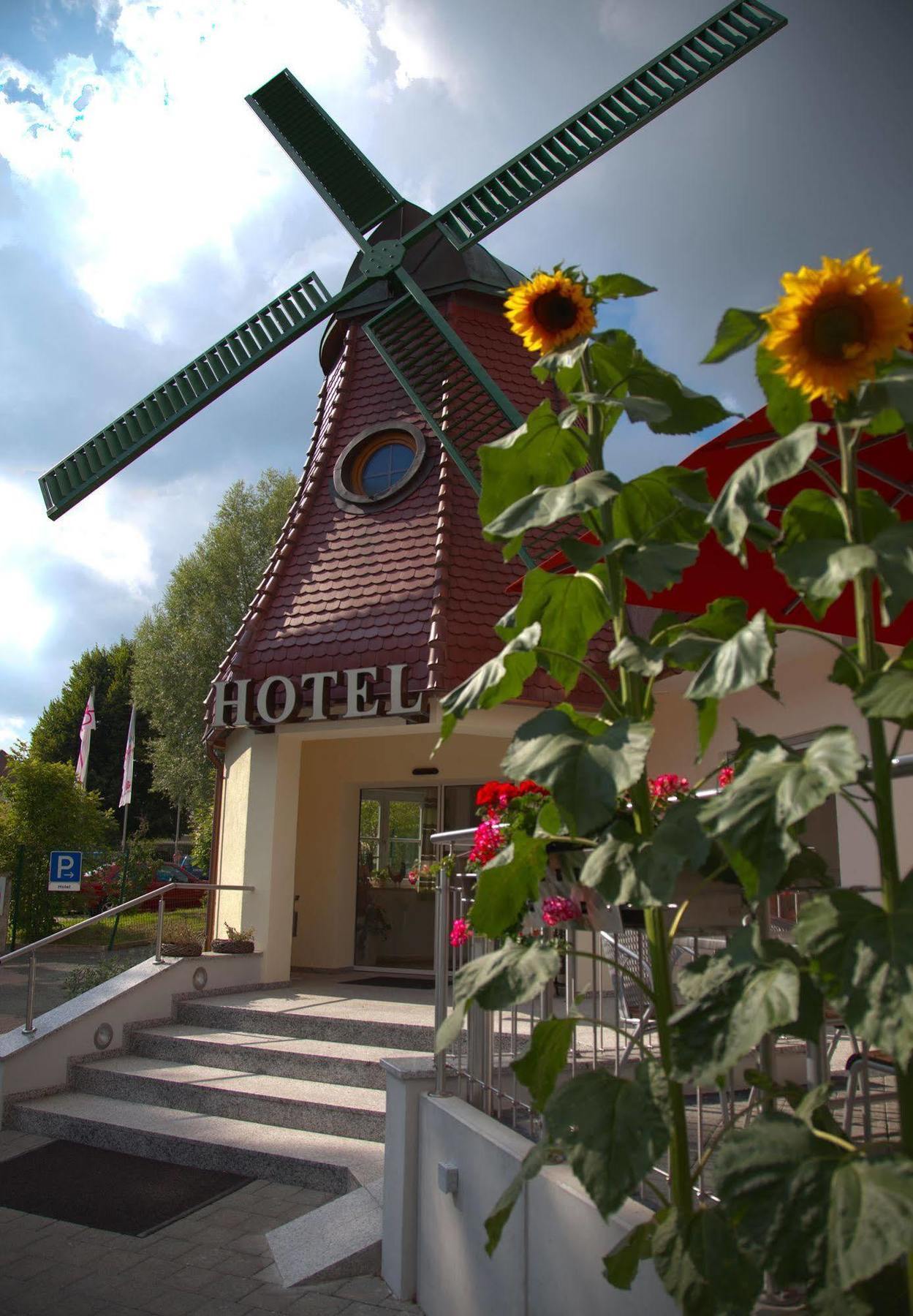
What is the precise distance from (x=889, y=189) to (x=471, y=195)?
5.02m

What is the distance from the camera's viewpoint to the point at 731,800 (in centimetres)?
142

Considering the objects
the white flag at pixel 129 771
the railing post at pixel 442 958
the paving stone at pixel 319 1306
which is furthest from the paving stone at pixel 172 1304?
the white flag at pixel 129 771

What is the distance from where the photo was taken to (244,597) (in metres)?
26.6

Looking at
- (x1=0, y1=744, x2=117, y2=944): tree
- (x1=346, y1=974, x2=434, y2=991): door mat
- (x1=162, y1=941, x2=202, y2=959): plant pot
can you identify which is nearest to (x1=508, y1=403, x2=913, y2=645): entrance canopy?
(x1=162, y1=941, x2=202, y2=959): plant pot

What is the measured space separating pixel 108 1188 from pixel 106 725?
3216cm

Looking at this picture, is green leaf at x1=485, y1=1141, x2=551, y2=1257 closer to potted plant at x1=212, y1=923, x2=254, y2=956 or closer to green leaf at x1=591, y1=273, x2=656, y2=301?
green leaf at x1=591, y1=273, x2=656, y2=301

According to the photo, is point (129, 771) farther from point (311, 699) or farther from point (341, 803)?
point (311, 699)

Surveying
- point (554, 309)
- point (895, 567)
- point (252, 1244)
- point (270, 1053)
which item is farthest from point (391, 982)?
point (895, 567)

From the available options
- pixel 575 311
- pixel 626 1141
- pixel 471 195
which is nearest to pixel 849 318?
pixel 575 311

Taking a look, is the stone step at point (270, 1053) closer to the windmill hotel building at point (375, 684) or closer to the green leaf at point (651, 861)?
the windmill hotel building at point (375, 684)

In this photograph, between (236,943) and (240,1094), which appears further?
(236,943)

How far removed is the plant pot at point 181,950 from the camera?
27.7 feet

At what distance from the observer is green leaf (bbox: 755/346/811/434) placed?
1.66 m

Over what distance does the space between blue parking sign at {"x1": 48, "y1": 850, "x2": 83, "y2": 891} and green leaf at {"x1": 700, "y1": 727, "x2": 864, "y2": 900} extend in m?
9.98
